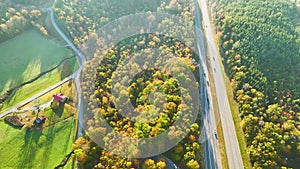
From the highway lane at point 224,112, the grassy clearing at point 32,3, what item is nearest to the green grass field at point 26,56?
the grassy clearing at point 32,3

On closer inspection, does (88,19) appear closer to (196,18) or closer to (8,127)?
(196,18)

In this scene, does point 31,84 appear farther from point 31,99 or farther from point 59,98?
point 59,98

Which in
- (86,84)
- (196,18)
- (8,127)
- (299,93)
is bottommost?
(8,127)

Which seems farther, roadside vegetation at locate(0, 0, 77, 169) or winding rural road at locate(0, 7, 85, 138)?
winding rural road at locate(0, 7, 85, 138)

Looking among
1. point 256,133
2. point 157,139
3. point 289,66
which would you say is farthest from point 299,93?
point 157,139

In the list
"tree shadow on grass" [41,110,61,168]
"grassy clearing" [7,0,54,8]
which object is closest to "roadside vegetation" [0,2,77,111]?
"grassy clearing" [7,0,54,8]

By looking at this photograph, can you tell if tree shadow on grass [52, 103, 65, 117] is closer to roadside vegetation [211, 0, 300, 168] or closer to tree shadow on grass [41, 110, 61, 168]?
tree shadow on grass [41, 110, 61, 168]

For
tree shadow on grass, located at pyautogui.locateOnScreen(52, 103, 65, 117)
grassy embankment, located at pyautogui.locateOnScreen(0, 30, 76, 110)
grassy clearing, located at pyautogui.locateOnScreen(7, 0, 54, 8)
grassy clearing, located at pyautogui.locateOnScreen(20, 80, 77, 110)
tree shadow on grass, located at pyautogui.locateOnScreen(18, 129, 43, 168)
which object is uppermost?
grassy clearing, located at pyautogui.locateOnScreen(7, 0, 54, 8)
